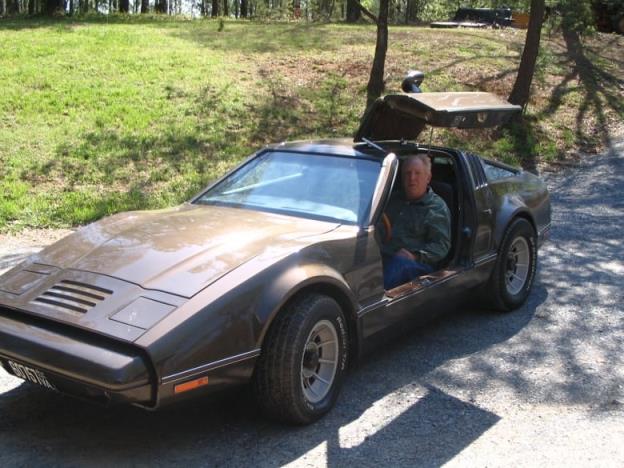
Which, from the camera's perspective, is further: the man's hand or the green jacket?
the green jacket

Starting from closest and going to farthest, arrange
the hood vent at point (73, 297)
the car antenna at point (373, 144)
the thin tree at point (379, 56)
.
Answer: the hood vent at point (73, 297) < the car antenna at point (373, 144) < the thin tree at point (379, 56)

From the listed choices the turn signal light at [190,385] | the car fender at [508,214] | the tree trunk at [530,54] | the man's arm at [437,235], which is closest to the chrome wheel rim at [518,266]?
the car fender at [508,214]

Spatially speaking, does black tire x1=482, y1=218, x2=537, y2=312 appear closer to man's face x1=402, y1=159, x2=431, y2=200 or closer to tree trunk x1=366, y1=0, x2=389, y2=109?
man's face x1=402, y1=159, x2=431, y2=200

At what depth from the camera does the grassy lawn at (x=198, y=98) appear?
32.2ft

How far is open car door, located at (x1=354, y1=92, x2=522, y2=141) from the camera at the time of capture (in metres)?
4.73

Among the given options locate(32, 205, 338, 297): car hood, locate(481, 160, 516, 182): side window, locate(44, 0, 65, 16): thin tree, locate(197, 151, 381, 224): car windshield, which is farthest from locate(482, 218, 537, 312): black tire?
locate(44, 0, 65, 16): thin tree

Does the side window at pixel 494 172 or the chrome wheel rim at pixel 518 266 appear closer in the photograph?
the side window at pixel 494 172

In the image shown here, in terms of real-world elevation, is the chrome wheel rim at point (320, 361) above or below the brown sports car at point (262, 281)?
below

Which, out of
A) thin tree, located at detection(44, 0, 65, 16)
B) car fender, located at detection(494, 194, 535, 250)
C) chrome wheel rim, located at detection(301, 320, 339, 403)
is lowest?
chrome wheel rim, located at detection(301, 320, 339, 403)

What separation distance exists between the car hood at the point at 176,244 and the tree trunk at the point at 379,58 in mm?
9451

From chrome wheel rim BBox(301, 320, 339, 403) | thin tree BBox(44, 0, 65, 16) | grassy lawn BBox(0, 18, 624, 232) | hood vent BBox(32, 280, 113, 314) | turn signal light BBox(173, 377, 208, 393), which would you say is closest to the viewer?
turn signal light BBox(173, 377, 208, 393)

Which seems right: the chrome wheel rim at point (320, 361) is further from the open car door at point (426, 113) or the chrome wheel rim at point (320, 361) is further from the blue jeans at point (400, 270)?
the open car door at point (426, 113)

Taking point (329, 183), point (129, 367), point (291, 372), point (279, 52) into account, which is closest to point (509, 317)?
point (329, 183)

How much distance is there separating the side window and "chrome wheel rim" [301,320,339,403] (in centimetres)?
242
